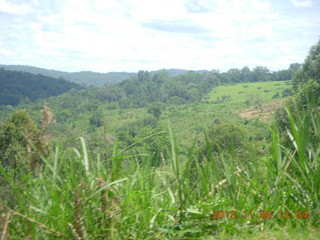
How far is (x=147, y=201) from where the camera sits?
1.49 meters

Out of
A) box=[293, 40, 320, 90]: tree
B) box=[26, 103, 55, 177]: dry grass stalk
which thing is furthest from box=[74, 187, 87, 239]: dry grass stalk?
box=[293, 40, 320, 90]: tree

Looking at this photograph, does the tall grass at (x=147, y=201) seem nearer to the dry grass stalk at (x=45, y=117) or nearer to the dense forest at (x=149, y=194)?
the dense forest at (x=149, y=194)

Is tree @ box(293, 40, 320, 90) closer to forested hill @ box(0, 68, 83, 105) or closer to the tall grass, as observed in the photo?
the tall grass

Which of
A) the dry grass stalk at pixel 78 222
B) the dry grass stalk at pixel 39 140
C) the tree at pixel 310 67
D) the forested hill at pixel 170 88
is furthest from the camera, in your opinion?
the forested hill at pixel 170 88

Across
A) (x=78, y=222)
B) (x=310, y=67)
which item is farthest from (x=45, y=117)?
(x=310, y=67)

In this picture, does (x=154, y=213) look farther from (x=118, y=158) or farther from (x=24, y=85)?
(x=24, y=85)

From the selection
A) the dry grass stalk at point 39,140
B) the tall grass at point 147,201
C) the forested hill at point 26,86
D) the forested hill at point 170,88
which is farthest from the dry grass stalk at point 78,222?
the forested hill at point 26,86

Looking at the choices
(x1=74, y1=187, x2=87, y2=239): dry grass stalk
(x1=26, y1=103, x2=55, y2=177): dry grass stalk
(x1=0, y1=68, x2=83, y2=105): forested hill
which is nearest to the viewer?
(x1=74, y1=187, x2=87, y2=239): dry grass stalk

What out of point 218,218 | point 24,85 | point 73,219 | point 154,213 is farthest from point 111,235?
point 24,85
